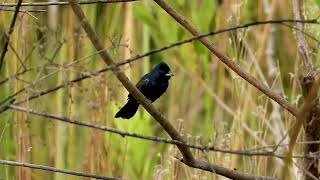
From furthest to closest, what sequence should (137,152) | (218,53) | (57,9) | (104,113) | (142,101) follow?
1. (57,9)
2. (137,152)
3. (104,113)
4. (218,53)
5. (142,101)

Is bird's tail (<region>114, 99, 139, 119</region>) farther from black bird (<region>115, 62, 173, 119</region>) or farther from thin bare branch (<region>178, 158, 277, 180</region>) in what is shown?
thin bare branch (<region>178, 158, 277, 180</region>)

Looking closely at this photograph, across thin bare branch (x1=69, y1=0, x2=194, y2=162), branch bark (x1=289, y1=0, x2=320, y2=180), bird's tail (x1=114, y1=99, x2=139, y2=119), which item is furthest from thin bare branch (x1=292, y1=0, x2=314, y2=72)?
bird's tail (x1=114, y1=99, x2=139, y2=119)

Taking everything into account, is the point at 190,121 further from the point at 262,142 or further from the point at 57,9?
the point at 262,142

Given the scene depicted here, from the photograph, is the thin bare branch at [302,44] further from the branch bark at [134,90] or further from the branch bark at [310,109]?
the branch bark at [134,90]

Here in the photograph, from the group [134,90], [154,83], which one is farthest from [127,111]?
[134,90]

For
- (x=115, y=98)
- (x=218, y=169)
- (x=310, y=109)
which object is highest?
(x=115, y=98)

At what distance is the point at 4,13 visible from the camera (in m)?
2.27

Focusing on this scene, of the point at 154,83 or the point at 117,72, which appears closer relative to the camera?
the point at 117,72

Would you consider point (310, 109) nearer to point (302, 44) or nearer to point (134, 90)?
point (302, 44)

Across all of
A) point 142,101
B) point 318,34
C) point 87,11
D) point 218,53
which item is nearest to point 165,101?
point 87,11

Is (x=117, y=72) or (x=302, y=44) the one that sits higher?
(x=302, y=44)

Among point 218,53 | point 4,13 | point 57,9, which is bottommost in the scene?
point 218,53

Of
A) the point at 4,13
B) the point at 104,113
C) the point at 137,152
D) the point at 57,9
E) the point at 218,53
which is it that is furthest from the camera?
the point at 57,9

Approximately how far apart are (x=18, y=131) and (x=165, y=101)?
1789 millimetres
